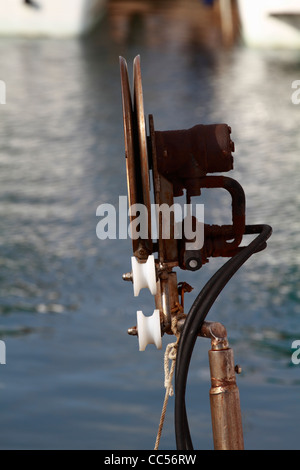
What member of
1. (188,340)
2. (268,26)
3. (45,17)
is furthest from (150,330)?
(45,17)

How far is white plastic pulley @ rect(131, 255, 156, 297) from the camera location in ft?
6.31

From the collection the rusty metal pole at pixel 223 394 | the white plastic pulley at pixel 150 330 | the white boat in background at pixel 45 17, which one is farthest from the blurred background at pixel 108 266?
the white boat in background at pixel 45 17

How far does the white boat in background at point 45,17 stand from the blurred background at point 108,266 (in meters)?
4.24

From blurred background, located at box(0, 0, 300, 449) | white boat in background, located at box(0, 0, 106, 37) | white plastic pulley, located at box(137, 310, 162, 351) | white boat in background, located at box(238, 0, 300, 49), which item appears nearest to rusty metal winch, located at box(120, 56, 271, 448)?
white plastic pulley, located at box(137, 310, 162, 351)

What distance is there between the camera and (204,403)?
4.40m

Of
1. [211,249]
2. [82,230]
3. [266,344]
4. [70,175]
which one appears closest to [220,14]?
[70,175]

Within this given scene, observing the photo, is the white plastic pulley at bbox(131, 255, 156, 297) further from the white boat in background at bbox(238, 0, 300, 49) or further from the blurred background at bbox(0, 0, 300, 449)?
the white boat in background at bbox(238, 0, 300, 49)

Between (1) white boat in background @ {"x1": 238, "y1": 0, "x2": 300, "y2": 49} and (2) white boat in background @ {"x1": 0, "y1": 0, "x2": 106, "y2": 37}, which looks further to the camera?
(2) white boat in background @ {"x1": 0, "y1": 0, "x2": 106, "y2": 37}

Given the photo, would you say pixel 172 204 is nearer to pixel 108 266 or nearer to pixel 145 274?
pixel 145 274

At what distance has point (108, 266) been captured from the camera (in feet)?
Answer: 20.7

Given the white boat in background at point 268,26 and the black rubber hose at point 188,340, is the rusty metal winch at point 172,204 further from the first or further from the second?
the white boat in background at point 268,26

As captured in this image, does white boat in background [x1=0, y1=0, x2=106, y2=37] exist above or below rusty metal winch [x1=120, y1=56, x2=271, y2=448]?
above

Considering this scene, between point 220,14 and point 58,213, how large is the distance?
1572 cm

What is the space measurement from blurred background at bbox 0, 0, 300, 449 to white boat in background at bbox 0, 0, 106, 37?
4.24 m
